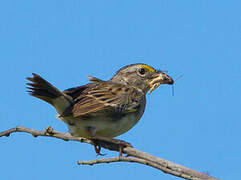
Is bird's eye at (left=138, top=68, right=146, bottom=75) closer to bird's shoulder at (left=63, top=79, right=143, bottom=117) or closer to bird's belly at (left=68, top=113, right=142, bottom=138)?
bird's shoulder at (left=63, top=79, right=143, bottom=117)

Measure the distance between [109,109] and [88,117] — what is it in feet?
1.12

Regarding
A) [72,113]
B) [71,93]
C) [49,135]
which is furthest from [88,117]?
[49,135]

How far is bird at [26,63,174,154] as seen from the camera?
18.0 ft

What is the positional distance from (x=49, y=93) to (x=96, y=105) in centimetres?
72

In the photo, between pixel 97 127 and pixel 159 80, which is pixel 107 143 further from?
pixel 159 80

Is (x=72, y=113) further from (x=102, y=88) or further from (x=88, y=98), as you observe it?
(x=102, y=88)

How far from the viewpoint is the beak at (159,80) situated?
258 inches

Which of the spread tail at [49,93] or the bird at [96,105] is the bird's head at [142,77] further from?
the spread tail at [49,93]

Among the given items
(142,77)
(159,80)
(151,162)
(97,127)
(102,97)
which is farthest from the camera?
(142,77)

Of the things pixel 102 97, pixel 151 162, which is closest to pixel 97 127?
pixel 102 97

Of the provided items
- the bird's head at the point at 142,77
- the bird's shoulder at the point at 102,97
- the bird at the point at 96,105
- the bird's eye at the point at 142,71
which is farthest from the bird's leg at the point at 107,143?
the bird's eye at the point at 142,71

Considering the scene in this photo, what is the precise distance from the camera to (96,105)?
18.6ft

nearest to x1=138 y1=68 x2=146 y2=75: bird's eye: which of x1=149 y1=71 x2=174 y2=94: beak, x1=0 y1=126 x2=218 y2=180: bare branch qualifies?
x1=149 y1=71 x2=174 y2=94: beak

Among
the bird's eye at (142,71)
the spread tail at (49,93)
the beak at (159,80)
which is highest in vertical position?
the bird's eye at (142,71)
